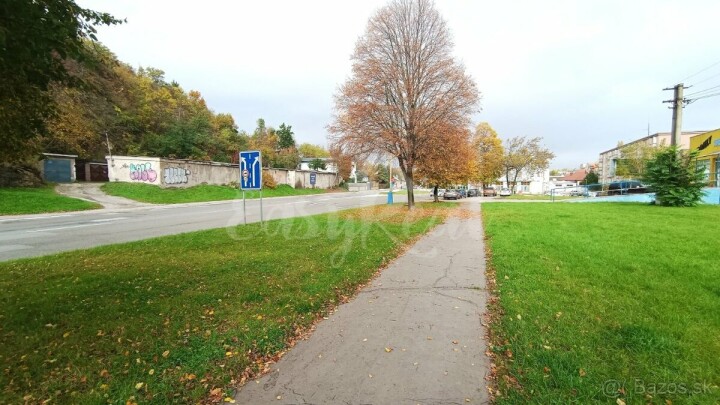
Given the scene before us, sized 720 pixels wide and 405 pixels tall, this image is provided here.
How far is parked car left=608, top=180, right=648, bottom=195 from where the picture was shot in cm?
3325

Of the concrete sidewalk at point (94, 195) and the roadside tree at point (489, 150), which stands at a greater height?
the roadside tree at point (489, 150)

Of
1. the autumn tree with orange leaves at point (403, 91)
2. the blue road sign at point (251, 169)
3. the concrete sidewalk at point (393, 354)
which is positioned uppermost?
the autumn tree with orange leaves at point (403, 91)

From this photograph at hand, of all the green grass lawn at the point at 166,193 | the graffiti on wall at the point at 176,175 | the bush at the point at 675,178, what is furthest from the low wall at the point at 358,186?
the bush at the point at 675,178

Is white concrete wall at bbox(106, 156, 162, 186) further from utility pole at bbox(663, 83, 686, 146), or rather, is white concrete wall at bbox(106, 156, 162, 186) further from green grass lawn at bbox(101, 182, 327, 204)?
utility pole at bbox(663, 83, 686, 146)

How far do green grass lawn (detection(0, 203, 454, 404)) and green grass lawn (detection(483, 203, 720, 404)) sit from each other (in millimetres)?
2544

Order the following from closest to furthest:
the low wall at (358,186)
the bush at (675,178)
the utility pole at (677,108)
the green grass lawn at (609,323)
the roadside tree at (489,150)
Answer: the green grass lawn at (609,323)
the bush at (675,178)
the utility pole at (677,108)
the roadside tree at (489,150)
the low wall at (358,186)

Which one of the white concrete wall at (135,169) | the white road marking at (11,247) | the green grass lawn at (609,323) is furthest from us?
the white concrete wall at (135,169)

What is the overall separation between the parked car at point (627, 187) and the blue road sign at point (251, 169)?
124 ft

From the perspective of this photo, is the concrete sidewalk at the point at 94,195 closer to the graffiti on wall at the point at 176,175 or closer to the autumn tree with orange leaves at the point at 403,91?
the graffiti on wall at the point at 176,175

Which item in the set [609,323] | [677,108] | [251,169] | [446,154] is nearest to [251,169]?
[251,169]

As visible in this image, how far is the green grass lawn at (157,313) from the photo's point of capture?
9.43ft

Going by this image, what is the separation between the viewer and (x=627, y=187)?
117ft

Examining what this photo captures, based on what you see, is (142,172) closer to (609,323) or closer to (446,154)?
(446,154)

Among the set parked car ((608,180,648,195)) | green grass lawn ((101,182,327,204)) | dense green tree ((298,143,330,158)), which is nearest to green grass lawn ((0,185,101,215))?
green grass lawn ((101,182,327,204))
